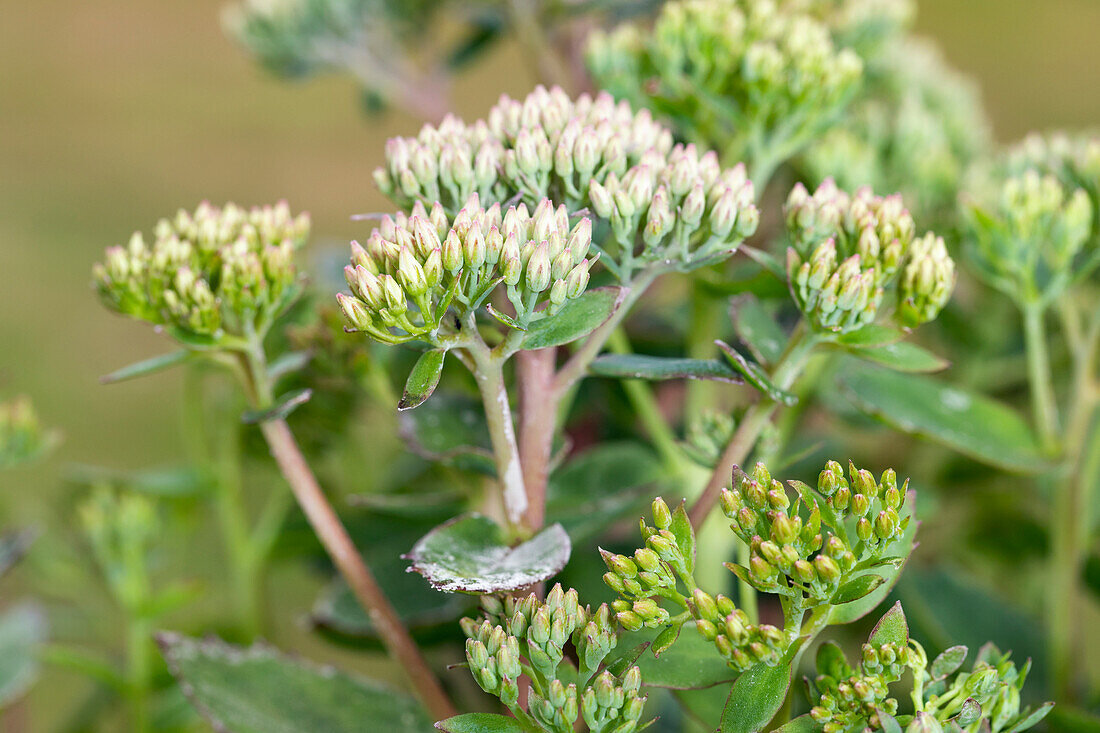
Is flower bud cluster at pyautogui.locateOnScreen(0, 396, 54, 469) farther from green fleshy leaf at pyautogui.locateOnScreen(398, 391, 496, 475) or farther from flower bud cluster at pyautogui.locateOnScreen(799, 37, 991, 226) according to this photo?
flower bud cluster at pyautogui.locateOnScreen(799, 37, 991, 226)

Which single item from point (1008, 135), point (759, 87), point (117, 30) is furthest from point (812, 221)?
point (117, 30)

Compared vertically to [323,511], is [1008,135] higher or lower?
higher

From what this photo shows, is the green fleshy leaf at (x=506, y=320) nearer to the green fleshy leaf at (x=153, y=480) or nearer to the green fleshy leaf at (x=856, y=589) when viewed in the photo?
the green fleshy leaf at (x=856, y=589)

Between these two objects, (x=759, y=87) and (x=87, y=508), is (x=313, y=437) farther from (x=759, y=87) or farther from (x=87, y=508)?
(x=759, y=87)

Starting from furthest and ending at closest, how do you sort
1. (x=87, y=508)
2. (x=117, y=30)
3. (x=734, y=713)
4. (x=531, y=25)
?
(x=117, y=30) < (x=531, y=25) < (x=87, y=508) < (x=734, y=713)

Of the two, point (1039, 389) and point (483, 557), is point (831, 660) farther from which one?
point (1039, 389)

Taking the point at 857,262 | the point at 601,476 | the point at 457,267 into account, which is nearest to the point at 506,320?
the point at 457,267

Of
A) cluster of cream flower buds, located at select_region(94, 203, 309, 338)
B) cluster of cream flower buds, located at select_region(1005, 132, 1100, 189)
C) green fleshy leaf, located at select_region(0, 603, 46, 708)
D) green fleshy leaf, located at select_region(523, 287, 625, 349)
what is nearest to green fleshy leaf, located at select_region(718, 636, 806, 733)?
green fleshy leaf, located at select_region(523, 287, 625, 349)
